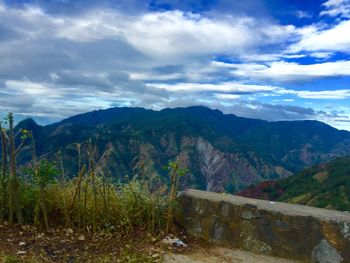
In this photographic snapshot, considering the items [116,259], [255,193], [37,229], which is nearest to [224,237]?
[116,259]

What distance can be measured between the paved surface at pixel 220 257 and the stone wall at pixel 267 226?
0.15 meters

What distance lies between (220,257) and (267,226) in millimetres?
918

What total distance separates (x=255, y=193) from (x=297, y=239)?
347ft

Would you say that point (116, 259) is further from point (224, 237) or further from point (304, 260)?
point (304, 260)

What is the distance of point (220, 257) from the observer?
599 cm

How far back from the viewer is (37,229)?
6453 mm

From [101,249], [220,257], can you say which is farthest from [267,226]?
[101,249]

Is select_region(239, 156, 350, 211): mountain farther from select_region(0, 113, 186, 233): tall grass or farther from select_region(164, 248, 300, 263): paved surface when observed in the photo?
select_region(0, 113, 186, 233): tall grass

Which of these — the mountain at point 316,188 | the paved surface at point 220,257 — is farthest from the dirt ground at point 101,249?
the mountain at point 316,188

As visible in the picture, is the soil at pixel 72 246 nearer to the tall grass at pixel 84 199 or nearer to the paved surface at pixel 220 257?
the tall grass at pixel 84 199

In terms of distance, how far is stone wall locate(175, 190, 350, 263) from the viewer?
5.90 metres

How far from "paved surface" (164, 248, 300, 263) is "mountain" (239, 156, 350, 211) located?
80047mm

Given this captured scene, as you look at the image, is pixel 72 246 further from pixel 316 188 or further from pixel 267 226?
pixel 316 188

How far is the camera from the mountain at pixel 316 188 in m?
86.8
